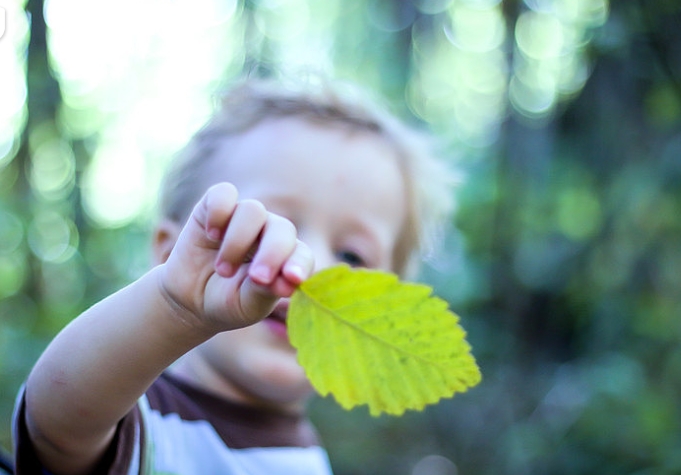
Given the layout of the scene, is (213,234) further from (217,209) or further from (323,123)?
(323,123)

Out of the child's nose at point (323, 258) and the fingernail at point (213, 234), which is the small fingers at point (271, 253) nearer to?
the fingernail at point (213, 234)

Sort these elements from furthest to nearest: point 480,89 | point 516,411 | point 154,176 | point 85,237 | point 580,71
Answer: point 480,89 → point 154,176 → point 85,237 → point 580,71 → point 516,411

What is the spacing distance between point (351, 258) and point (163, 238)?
0.28 metres

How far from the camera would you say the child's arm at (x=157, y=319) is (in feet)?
1.49

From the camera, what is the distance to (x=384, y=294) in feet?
1.52

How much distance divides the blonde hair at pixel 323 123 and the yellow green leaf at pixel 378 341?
0.57m

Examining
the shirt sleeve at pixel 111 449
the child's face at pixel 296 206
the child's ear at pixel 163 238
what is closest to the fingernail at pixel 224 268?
the shirt sleeve at pixel 111 449

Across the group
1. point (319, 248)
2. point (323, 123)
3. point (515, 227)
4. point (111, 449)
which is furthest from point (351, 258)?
point (515, 227)

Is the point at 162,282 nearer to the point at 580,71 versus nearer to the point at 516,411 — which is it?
the point at 516,411

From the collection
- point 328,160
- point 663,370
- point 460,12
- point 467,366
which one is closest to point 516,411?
point 663,370

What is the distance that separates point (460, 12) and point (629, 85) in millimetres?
1516

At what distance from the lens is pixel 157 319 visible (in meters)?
0.51

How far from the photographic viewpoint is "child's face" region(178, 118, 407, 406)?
34.3 inches

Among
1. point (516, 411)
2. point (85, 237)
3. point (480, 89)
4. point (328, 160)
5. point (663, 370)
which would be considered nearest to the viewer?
point (328, 160)
